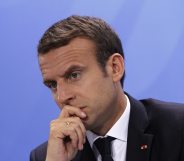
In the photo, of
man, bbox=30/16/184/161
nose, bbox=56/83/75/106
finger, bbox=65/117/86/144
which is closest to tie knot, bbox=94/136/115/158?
man, bbox=30/16/184/161

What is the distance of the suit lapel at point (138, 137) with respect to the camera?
158cm

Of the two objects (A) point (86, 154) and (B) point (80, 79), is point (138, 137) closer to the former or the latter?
(A) point (86, 154)

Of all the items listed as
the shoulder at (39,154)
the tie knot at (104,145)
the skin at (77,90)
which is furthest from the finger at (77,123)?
the shoulder at (39,154)

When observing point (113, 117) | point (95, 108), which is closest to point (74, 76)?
point (95, 108)

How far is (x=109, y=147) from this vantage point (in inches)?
63.0

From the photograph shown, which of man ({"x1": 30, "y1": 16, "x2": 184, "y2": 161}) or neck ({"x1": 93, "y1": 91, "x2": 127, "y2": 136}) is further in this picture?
neck ({"x1": 93, "y1": 91, "x2": 127, "y2": 136})

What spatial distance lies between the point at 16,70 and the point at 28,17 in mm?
285

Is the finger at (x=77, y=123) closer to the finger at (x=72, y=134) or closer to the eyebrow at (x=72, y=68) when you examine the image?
the finger at (x=72, y=134)

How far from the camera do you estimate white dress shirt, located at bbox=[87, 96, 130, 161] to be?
1.61 meters

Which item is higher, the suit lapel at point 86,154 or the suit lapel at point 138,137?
the suit lapel at point 138,137

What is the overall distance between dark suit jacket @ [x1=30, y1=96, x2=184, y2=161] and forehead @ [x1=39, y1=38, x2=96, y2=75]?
0.31m

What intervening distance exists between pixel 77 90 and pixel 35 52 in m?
0.81

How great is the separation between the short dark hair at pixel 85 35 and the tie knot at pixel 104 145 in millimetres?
271

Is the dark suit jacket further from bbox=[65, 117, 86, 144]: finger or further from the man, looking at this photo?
bbox=[65, 117, 86, 144]: finger
